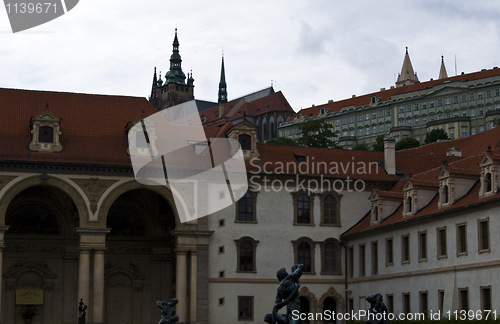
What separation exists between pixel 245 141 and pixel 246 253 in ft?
22.8

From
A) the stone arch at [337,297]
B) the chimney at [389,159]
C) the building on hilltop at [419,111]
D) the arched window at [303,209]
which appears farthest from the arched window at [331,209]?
the building on hilltop at [419,111]

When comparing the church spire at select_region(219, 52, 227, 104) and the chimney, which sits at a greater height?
the church spire at select_region(219, 52, 227, 104)

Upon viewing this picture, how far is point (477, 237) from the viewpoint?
38.8 metres

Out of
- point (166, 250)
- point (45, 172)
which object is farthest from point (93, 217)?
point (166, 250)

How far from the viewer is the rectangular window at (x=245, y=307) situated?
49.6 meters

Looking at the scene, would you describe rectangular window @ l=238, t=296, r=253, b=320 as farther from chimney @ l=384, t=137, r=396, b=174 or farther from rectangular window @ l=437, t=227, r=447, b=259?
rectangular window @ l=437, t=227, r=447, b=259

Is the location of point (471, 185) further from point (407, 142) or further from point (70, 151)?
point (407, 142)

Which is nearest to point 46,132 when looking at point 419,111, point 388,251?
point 388,251

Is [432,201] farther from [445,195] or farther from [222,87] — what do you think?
[222,87]

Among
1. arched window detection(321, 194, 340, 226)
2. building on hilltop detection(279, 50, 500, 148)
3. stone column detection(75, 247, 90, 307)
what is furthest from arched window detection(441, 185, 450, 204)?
building on hilltop detection(279, 50, 500, 148)

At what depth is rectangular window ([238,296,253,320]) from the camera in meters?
49.6

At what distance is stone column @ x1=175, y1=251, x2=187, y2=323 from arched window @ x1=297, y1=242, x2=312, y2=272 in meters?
7.26

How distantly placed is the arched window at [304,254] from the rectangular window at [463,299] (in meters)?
13.1

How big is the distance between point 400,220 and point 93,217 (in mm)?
16683
